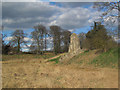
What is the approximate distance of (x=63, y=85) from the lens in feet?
18.9

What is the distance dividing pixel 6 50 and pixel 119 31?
1086 inches

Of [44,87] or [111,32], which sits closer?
[44,87]

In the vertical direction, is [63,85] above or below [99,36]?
below

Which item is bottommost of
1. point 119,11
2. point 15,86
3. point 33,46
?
point 15,86

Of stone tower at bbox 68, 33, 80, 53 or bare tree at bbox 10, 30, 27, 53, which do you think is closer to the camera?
stone tower at bbox 68, 33, 80, 53

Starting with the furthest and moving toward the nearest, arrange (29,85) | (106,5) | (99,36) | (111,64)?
(99,36)
(106,5)
(111,64)
(29,85)

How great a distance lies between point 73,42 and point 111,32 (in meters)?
8.59

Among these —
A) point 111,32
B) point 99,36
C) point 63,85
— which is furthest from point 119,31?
point 63,85

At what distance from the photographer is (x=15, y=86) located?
19.2 feet

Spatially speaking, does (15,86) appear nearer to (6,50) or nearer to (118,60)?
(118,60)

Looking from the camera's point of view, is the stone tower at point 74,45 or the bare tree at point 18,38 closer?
the stone tower at point 74,45

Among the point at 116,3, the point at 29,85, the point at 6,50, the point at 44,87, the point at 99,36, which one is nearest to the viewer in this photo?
the point at 44,87

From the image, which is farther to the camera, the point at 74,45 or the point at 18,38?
the point at 18,38

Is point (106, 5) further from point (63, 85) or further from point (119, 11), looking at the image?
point (63, 85)
